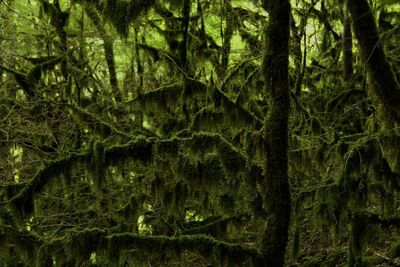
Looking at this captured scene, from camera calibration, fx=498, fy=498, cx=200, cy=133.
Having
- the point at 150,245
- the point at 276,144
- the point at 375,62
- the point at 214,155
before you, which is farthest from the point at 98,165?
the point at 375,62

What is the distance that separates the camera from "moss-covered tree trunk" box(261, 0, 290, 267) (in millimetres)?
4820

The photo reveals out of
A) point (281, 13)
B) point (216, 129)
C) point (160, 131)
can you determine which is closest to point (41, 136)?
point (160, 131)

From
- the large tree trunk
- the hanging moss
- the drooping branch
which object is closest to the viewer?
the drooping branch

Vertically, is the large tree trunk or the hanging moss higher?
the large tree trunk

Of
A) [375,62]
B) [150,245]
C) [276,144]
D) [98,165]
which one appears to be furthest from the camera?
[98,165]

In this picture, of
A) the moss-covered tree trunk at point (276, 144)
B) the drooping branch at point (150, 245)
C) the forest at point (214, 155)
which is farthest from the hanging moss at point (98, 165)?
the moss-covered tree trunk at point (276, 144)

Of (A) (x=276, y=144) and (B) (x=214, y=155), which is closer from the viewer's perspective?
(A) (x=276, y=144)

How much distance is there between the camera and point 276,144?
4.91m

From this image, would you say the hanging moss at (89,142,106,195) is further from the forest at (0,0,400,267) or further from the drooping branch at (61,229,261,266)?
the drooping branch at (61,229,261,266)

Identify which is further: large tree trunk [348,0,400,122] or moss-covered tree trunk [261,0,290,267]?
large tree trunk [348,0,400,122]

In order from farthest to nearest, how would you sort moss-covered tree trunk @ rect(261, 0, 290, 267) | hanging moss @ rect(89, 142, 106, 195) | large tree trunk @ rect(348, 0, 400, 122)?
1. hanging moss @ rect(89, 142, 106, 195)
2. large tree trunk @ rect(348, 0, 400, 122)
3. moss-covered tree trunk @ rect(261, 0, 290, 267)

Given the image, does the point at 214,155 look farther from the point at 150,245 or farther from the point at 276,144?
the point at 150,245

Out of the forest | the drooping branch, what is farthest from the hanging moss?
the drooping branch

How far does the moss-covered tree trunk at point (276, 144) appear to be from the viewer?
4.82m
